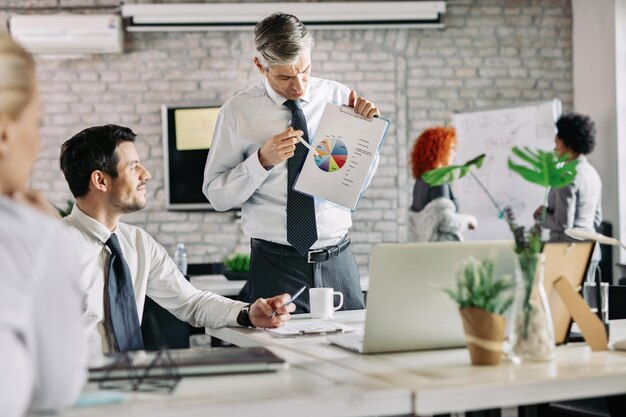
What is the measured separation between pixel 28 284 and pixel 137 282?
1.38 metres

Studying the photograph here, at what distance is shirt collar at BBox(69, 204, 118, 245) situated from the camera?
2.35m

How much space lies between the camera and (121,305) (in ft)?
7.40

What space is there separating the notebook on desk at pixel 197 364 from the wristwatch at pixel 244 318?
1.81 ft

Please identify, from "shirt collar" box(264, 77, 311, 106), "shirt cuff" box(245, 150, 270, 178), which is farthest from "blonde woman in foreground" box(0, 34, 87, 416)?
"shirt collar" box(264, 77, 311, 106)

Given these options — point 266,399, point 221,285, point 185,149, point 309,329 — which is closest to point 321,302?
point 309,329

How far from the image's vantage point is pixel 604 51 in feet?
21.4

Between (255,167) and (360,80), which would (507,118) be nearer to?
(360,80)

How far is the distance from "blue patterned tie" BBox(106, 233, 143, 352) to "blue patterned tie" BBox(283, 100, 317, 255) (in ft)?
2.11

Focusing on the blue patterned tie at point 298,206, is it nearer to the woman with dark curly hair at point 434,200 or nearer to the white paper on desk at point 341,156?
the white paper on desk at point 341,156

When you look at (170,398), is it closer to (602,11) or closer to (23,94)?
(23,94)

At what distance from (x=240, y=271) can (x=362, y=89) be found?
3.03 meters

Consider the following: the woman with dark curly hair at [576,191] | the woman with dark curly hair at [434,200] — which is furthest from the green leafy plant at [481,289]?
the woman with dark curly hair at [576,191]

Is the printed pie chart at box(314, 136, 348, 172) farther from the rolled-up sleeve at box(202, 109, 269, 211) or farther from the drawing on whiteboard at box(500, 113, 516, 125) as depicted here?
the drawing on whiteboard at box(500, 113, 516, 125)

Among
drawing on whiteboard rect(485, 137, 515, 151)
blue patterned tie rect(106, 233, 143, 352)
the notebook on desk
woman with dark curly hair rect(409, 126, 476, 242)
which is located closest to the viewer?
the notebook on desk
